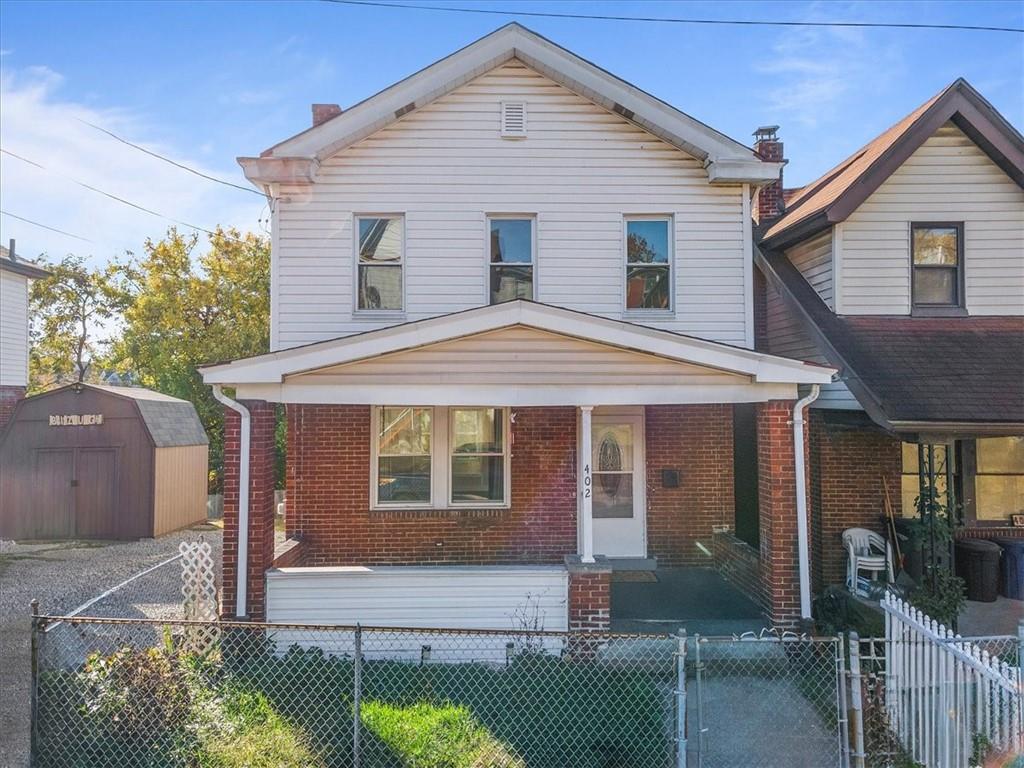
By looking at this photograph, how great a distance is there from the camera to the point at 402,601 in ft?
22.2

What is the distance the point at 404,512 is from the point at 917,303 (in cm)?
768

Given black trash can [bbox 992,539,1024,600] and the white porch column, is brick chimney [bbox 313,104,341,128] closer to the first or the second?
the white porch column

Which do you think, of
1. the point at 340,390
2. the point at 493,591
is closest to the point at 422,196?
the point at 340,390

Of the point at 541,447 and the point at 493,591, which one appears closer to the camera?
the point at 493,591

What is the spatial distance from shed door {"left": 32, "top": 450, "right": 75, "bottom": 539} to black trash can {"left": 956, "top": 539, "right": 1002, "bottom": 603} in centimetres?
1657

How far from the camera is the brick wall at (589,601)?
6.55 meters

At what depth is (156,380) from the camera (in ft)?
71.0

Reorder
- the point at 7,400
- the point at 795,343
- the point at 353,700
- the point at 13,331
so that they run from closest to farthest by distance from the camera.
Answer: the point at 353,700 → the point at 795,343 → the point at 7,400 → the point at 13,331

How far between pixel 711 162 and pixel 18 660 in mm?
10321

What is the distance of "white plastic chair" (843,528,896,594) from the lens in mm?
7723

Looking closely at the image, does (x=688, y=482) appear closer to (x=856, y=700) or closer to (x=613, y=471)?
(x=613, y=471)

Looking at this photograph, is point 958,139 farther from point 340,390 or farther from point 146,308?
point 146,308

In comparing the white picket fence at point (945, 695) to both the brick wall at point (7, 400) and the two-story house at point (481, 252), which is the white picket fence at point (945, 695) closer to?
the two-story house at point (481, 252)

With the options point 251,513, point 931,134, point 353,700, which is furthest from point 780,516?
point 931,134
